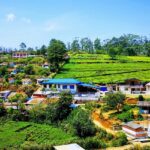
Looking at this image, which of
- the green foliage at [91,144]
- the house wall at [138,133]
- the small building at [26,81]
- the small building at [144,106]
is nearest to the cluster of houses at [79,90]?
the small building at [26,81]

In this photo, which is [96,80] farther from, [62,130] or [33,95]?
[62,130]

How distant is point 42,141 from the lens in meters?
31.1

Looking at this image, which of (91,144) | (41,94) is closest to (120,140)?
(91,144)

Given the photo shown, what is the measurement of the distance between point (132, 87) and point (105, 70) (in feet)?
41.4

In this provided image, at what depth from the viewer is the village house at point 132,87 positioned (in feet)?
142

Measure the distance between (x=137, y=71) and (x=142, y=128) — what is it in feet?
85.8

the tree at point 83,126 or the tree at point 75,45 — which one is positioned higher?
the tree at point 75,45

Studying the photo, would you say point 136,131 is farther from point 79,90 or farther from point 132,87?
point 79,90

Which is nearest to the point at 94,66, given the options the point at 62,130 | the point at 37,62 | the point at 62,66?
the point at 62,66

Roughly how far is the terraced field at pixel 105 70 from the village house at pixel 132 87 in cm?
194

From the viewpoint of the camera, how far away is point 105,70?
2194 inches

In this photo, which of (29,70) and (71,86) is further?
(29,70)

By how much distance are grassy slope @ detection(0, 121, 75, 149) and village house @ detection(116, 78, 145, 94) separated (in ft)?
42.1

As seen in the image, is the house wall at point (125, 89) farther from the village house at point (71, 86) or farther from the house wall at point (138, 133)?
the house wall at point (138, 133)
